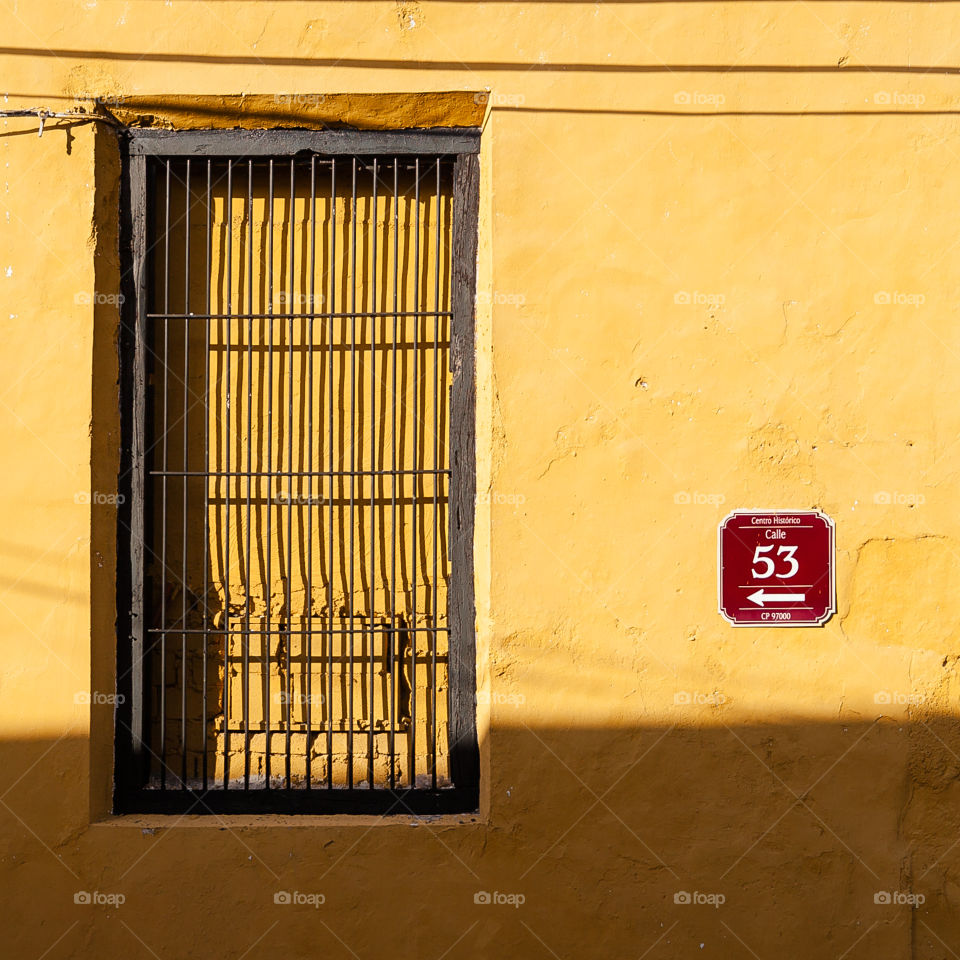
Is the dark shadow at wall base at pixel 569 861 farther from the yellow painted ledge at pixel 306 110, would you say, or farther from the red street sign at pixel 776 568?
the yellow painted ledge at pixel 306 110

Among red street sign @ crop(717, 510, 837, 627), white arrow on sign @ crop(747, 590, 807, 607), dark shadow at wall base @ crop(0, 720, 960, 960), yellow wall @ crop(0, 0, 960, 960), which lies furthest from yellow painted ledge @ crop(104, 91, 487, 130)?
dark shadow at wall base @ crop(0, 720, 960, 960)

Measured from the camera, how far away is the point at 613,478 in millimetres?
3688

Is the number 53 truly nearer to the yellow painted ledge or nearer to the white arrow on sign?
the white arrow on sign

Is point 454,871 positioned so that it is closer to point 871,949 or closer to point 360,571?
point 360,571

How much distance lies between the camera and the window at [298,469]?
3.86 m

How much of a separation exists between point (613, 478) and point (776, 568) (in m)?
0.74

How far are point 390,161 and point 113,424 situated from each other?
1595mm

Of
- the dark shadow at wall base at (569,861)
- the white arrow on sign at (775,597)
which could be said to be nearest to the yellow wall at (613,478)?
the dark shadow at wall base at (569,861)

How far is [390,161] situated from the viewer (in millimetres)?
3941

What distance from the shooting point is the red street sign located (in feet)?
12.0

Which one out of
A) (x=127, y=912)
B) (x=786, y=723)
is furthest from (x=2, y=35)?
(x=786, y=723)

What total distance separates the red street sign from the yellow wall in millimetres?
61

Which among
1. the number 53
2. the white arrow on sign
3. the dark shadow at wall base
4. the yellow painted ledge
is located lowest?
the dark shadow at wall base

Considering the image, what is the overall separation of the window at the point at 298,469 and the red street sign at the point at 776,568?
1.06 metres
